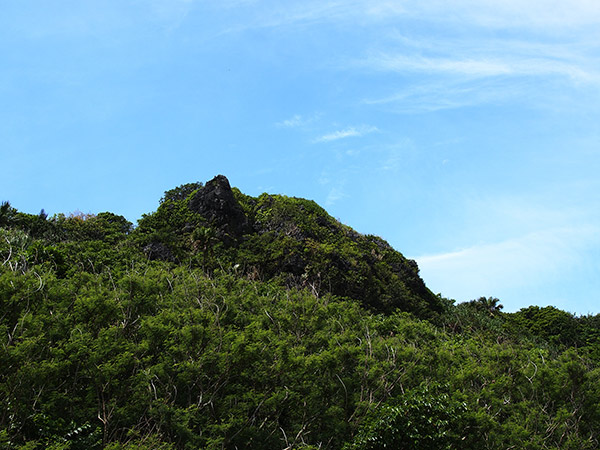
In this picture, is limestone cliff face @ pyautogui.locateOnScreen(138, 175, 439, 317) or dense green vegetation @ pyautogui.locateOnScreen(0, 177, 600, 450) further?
limestone cliff face @ pyautogui.locateOnScreen(138, 175, 439, 317)

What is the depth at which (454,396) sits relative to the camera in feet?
38.2

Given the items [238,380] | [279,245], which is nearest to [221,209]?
[279,245]

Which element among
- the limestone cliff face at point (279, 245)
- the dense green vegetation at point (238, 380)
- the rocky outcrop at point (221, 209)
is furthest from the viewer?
the rocky outcrop at point (221, 209)

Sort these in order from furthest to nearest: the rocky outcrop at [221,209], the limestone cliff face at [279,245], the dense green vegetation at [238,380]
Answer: the rocky outcrop at [221,209] < the limestone cliff face at [279,245] < the dense green vegetation at [238,380]

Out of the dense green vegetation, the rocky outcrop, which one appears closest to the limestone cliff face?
the rocky outcrop

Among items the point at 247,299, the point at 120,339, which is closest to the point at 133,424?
the point at 120,339

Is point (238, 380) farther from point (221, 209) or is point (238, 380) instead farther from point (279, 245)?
point (221, 209)

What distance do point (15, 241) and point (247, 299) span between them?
11.0 meters

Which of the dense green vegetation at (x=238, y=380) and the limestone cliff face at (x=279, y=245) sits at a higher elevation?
the limestone cliff face at (x=279, y=245)

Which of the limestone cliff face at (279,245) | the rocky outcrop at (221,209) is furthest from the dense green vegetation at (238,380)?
the rocky outcrop at (221,209)

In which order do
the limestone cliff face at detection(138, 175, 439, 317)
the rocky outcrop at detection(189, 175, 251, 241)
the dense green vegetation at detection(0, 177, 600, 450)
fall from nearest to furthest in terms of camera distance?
the dense green vegetation at detection(0, 177, 600, 450) → the limestone cliff face at detection(138, 175, 439, 317) → the rocky outcrop at detection(189, 175, 251, 241)

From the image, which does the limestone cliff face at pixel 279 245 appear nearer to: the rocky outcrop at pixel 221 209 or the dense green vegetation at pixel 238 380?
the rocky outcrop at pixel 221 209

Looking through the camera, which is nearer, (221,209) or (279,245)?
(279,245)

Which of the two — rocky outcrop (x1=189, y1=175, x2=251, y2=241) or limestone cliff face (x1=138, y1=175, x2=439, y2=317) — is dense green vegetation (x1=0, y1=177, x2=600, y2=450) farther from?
rocky outcrop (x1=189, y1=175, x2=251, y2=241)
